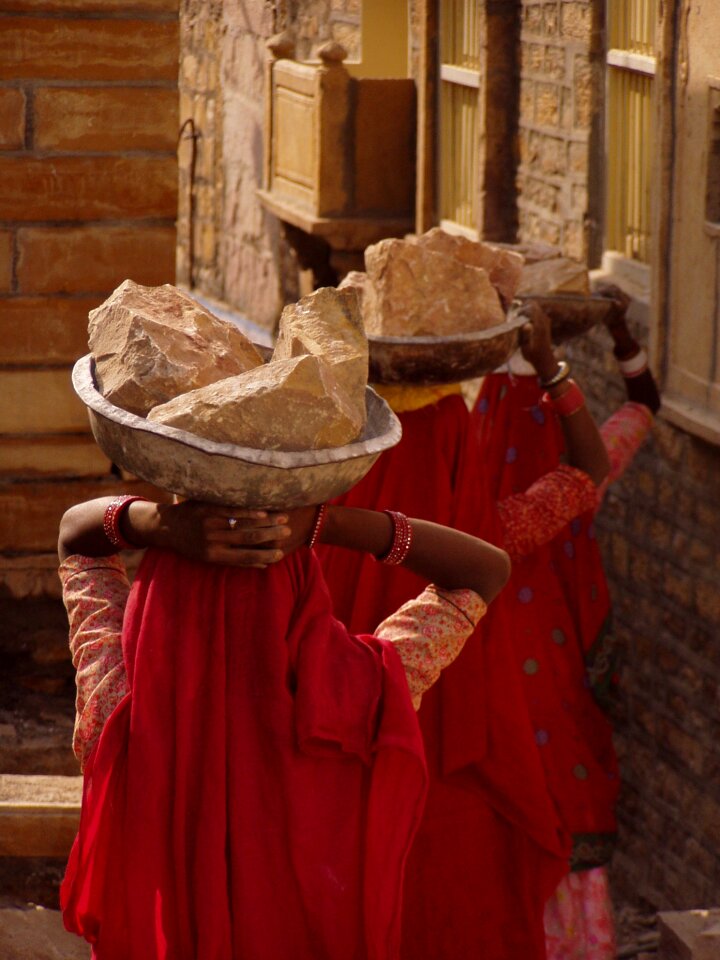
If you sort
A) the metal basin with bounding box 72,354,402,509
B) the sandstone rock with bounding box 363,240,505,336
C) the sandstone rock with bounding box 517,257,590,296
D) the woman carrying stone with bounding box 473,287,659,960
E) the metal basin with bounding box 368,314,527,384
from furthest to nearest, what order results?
1. the sandstone rock with bounding box 517,257,590,296
2. the woman carrying stone with bounding box 473,287,659,960
3. the sandstone rock with bounding box 363,240,505,336
4. the metal basin with bounding box 368,314,527,384
5. the metal basin with bounding box 72,354,402,509

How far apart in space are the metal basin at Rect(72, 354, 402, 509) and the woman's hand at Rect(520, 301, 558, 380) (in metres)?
1.79

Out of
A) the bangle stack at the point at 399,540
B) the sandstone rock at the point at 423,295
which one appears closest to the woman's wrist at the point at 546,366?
the sandstone rock at the point at 423,295

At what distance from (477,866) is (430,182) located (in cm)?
726

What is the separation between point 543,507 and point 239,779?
1.87 m

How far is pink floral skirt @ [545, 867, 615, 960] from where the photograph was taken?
4320 millimetres

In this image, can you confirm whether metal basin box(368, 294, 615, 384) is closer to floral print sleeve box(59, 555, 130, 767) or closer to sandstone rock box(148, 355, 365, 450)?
floral print sleeve box(59, 555, 130, 767)

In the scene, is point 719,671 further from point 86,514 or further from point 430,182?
point 430,182

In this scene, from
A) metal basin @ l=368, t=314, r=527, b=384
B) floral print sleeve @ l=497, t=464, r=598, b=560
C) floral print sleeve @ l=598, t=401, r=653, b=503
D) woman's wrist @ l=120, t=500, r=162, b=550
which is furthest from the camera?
floral print sleeve @ l=598, t=401, r=653, b=503

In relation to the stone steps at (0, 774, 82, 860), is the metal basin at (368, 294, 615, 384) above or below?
above

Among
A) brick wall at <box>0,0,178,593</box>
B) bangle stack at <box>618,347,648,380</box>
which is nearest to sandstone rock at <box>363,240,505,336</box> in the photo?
bangle stack at <box>618,347,648,380</box>

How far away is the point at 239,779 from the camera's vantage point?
8.44 feet

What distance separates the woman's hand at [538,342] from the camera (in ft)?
14.0

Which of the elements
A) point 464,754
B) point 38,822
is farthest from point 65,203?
point 464,754

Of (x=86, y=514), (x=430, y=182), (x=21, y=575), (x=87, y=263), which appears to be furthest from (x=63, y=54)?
(x=430, y=182)
